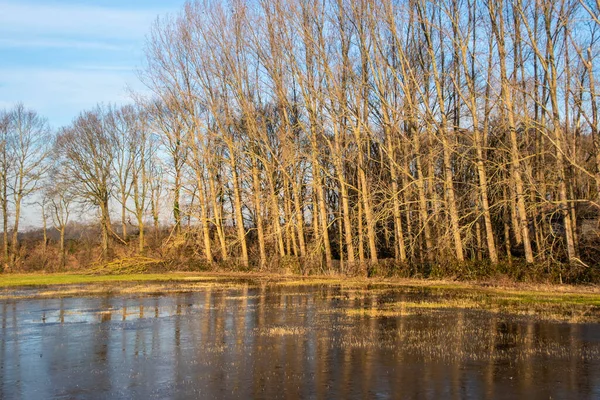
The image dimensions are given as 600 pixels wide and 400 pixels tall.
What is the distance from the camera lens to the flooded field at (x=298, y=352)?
10.1 m

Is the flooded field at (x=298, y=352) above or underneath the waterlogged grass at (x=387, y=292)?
underneath

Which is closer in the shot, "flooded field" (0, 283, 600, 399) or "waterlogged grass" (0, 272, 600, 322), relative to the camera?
"flooded field" (0, 283, 600, 399)

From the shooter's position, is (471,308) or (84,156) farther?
(84,156)

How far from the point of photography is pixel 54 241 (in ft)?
210

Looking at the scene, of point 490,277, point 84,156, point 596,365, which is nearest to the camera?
point 596,365

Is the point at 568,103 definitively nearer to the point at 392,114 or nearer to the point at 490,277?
the point at 392,114

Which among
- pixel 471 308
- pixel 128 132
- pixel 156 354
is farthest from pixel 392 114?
pixel 128 132

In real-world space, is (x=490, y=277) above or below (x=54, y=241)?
below

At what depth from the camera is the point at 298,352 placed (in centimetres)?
1313

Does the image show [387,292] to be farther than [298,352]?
Yes

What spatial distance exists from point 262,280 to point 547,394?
26.5 m

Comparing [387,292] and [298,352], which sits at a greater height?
[387,292]

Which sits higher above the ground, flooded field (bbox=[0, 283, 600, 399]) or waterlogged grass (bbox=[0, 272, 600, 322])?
waterlogged grass (bbox=[0, 272, 600, 322])

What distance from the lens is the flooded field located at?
399 inches
